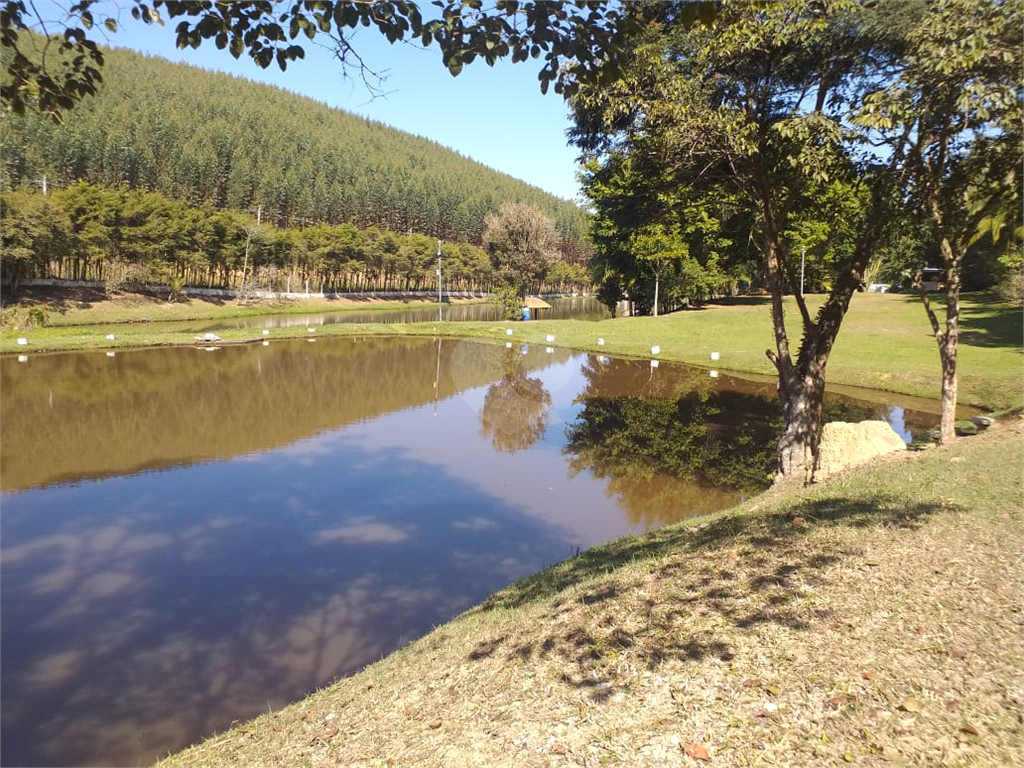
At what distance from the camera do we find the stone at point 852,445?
38.0 feet

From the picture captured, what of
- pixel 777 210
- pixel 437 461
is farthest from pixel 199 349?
pixel 777 210

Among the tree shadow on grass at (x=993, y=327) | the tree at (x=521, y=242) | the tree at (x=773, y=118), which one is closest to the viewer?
the tree at (x=773, y=118)

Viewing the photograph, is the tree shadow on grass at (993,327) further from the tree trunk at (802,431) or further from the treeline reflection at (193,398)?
the tree trunk at (802,431)

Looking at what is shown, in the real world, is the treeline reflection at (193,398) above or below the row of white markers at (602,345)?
below

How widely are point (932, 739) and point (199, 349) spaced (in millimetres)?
35496

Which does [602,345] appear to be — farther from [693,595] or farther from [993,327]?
[693,595]

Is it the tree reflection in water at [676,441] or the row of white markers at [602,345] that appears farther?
the row of white markers at [602,345]

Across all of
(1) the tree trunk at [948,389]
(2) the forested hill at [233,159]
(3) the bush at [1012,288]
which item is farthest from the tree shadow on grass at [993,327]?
(2) the forested hill at [233,159]

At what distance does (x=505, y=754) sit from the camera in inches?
154

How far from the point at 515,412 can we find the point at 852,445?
37.2 ft

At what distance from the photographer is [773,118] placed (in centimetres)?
1066

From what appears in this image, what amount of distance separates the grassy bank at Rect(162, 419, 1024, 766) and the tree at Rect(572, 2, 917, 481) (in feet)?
15.3

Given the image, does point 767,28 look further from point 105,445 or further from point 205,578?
point 105,445

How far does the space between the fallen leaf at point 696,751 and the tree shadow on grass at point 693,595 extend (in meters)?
0.76
